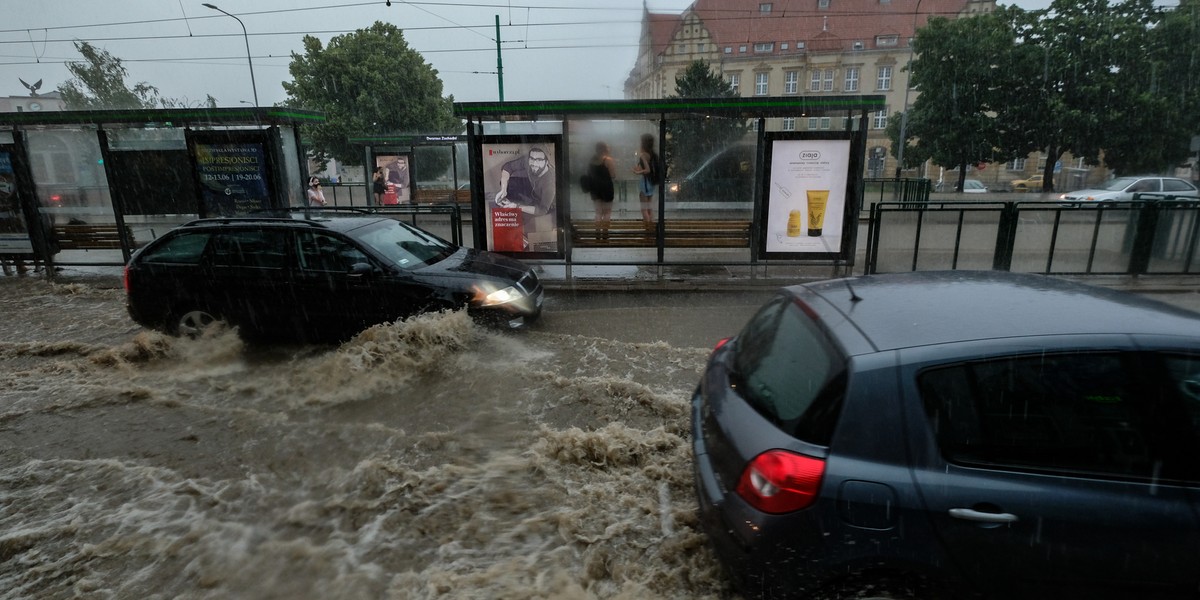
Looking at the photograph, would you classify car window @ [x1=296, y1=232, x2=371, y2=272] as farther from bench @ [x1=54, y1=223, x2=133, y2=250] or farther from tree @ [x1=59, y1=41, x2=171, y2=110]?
tree @ [x1=59, y1=41, x2=171, y2=110]

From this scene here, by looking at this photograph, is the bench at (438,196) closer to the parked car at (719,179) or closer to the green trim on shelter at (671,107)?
the parked car at (719,179)

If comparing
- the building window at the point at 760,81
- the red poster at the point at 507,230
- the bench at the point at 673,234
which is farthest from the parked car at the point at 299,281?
the building window at the point at 760,81

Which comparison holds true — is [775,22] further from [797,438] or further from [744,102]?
[797,438]

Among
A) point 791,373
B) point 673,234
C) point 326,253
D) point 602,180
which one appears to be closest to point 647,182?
point 602,180

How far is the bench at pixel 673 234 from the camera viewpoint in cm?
998

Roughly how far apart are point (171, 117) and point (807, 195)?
1033 cm

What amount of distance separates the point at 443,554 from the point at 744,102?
24.8 ft

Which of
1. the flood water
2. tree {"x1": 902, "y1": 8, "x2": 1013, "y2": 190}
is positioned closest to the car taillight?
the flood water

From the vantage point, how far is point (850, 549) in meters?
2.22

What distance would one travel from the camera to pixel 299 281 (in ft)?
21.3

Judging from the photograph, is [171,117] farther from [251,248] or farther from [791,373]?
[791,373]

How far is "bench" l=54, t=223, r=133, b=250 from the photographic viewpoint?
11.2 m

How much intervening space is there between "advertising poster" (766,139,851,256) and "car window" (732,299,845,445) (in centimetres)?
666

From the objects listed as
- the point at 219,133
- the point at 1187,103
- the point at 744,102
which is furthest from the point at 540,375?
the point at 1187,103
